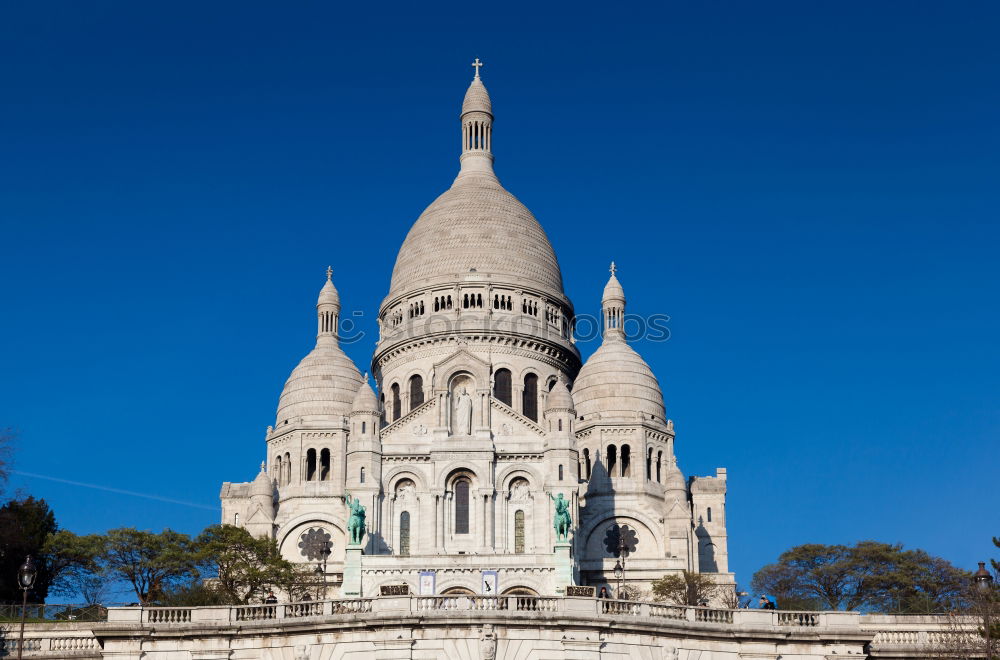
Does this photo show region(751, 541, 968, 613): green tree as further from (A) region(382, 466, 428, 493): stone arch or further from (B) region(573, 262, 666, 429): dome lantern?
(A) region(382, 466, 428, 493): stone arch

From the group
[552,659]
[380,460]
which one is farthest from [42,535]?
[552,659]

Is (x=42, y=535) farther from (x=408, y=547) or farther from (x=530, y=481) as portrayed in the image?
(x=530, y=481)

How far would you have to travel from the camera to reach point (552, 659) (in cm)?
4059

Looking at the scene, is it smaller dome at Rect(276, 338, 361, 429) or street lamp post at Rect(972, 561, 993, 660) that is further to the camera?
smaller dome at Rect(276, 338, 361, 429)

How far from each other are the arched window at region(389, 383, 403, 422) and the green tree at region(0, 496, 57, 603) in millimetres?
28262

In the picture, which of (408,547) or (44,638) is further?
(408,547)

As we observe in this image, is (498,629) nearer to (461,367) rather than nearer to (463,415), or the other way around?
(463,415)

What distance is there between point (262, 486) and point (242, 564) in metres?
21.7

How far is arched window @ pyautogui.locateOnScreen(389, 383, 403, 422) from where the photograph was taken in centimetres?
10084

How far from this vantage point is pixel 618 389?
98938mm

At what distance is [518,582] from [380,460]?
42.2ft

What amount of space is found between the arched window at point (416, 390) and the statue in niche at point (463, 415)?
857cm

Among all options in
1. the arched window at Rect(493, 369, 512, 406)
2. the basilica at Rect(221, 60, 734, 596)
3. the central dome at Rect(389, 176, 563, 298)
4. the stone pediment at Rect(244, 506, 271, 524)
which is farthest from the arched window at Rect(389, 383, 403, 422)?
the stone pediment at Rect(244, 506, 271, 524)

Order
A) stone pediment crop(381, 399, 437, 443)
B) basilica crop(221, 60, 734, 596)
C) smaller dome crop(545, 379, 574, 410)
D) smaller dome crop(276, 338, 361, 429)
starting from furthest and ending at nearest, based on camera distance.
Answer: smaller dome crop(276, 338, 361, 429) < stone pediment crop(381, 399, 437, 443) < smaller dome crop(545, 379, 574, 410) < basilica crop(221, 60, 734, 596)
